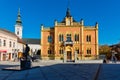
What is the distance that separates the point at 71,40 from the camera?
6806 centimetres

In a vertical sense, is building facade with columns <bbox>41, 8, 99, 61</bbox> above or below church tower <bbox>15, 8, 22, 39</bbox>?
below

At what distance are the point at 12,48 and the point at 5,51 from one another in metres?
7.34

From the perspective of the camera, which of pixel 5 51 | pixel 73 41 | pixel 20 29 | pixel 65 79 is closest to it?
pixel 65 79

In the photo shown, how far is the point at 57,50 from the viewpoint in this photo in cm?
6806

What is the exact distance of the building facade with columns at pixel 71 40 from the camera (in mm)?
67938

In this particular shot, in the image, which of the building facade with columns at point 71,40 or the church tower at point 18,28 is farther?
the church tower at point 18,28

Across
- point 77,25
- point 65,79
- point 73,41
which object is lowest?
point 65,79

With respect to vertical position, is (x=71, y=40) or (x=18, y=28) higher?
(x=18, y=28)

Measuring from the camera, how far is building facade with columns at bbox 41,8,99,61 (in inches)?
2675

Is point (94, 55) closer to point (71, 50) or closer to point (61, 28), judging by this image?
point (71, 50)

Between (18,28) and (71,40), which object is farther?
(18,28)

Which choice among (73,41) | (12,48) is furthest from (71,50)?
(12,48)

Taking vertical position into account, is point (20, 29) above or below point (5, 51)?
above

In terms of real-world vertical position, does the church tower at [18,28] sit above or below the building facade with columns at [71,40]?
above
